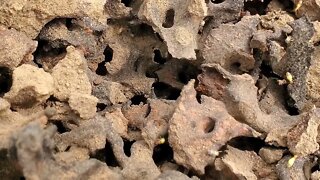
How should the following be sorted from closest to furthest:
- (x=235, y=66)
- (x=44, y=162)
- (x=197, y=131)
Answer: (x=44, y=162)
(x=197, y=131)
(x=235, y=66)

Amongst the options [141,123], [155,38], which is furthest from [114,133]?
[155,38]

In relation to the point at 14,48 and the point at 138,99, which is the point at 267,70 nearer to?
the point at 138,99

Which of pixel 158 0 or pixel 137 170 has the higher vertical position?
pixel 158 0

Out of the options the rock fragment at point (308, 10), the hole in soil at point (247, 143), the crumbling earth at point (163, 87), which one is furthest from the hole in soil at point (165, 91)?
the rock fragment at point (308, 10)

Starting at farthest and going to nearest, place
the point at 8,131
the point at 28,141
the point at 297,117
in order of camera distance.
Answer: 1. the point at 297,117
2. the point at 8,131
3. the point at 28,141

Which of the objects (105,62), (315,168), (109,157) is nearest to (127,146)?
(109,157)

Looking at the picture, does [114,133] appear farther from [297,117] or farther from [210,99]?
[297,117]

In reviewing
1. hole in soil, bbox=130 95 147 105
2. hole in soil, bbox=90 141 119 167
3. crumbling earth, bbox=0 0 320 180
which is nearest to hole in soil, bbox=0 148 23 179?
crumbling earth, bbox=0 0 320 180

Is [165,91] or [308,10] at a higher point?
[308,10]

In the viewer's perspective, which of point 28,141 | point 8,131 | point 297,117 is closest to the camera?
point 28,141
